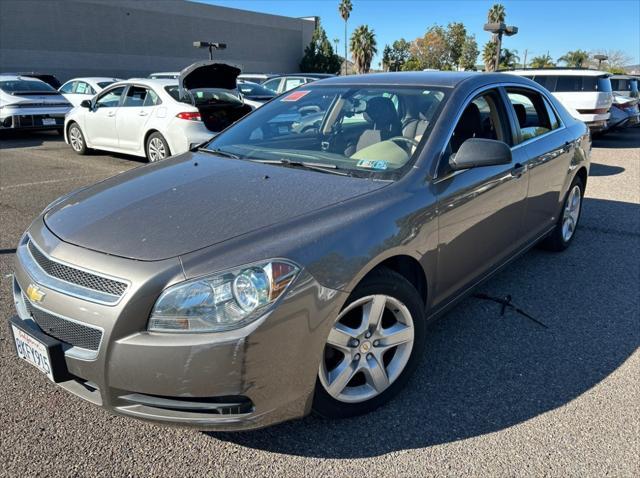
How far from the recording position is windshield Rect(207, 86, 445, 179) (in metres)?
3.01

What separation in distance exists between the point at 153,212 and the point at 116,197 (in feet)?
1.30

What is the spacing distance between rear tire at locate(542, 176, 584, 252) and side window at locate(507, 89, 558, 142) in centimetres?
76

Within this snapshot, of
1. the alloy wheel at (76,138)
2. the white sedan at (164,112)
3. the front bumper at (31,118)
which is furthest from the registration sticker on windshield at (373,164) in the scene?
the front bumper at (31,118)

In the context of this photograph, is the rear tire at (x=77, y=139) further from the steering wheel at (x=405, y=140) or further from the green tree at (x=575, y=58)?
the green tree at (x=575, y=58)

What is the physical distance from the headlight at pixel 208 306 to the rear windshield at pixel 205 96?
282 inches

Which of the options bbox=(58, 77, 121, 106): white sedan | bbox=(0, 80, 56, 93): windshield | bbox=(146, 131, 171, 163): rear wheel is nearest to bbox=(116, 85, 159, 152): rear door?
bbox=(146, 131, 171, 163): rear wheel

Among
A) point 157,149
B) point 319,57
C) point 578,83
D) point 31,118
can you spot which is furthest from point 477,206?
point 319,57

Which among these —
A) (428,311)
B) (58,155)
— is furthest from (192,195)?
(58,155)

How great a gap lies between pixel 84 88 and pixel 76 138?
4.75 meters

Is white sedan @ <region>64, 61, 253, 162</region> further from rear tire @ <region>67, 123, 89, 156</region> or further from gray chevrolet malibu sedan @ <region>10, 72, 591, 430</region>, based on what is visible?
gray chevrolet malibu sedan @ <region>10, 72, 591, 430</region>

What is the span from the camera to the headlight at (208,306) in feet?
6.53

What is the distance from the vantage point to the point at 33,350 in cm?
224

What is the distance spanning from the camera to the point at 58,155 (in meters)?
10.5

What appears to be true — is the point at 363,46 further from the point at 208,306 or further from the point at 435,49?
the point at 208,306
